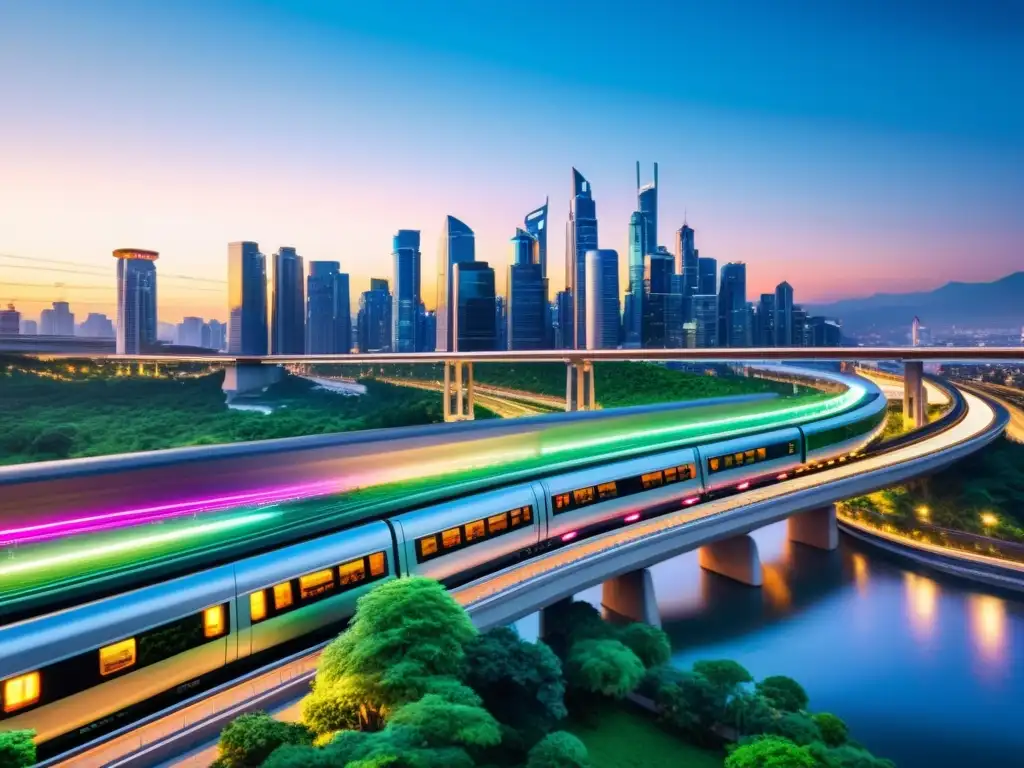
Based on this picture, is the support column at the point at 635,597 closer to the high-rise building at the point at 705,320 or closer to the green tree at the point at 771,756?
the green tree at the point at 771,756

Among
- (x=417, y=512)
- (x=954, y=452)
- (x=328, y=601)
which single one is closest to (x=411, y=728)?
(x=328, y=601)

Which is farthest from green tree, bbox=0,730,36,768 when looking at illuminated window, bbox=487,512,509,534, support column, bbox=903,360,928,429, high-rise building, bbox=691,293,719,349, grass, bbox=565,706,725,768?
high-rise building, bbox=691,293,719,349

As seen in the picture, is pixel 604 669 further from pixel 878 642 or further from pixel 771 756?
pixel 878 642

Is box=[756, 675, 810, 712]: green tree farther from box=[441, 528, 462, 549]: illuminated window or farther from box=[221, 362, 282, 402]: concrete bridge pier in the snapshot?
box=[221, 362, 282, 402]: concrete bridge pier

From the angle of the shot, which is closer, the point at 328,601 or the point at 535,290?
the point at 328,601

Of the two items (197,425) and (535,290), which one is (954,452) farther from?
(535,290)

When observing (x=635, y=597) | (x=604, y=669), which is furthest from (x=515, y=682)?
(x=635, y=597)
